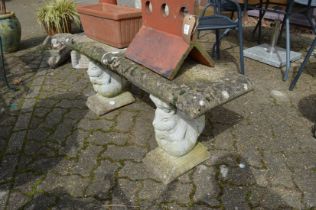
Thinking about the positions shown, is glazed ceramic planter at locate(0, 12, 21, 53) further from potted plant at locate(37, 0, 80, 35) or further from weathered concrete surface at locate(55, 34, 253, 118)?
weathered concrete surface at locate(55, 34, 253, 118)

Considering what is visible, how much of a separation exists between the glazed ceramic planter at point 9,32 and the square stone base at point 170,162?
3270 mm

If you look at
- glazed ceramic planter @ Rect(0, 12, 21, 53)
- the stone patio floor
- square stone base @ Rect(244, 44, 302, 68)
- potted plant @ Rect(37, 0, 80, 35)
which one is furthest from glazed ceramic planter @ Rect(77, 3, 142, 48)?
glazed ceramic planter @ Rect(0, 12, 21, 53)

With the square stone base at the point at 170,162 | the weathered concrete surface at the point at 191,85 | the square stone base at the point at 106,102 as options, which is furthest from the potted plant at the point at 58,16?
the square stone base at the point at 170,162

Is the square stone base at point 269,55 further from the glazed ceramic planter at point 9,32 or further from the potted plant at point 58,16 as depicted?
the glazed ceramic planter at point 9,32

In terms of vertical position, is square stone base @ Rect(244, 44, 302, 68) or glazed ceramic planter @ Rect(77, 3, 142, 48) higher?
glazed ceramic planter @ Rect(77, 3, 142, 48)

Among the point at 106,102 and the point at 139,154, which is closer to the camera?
the point at 139,154

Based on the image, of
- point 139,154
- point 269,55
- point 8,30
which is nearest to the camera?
point 139,154

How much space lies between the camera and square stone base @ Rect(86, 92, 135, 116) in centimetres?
275

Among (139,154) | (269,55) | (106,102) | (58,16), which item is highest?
(58,16)

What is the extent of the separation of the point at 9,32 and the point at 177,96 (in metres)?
3.67

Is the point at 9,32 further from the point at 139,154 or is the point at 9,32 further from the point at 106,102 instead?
the point at 139,154

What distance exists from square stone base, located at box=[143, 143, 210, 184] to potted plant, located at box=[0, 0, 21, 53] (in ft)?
10.7

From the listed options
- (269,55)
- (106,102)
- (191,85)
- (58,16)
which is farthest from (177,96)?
(58,16)

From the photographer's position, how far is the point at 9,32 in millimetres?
4238
